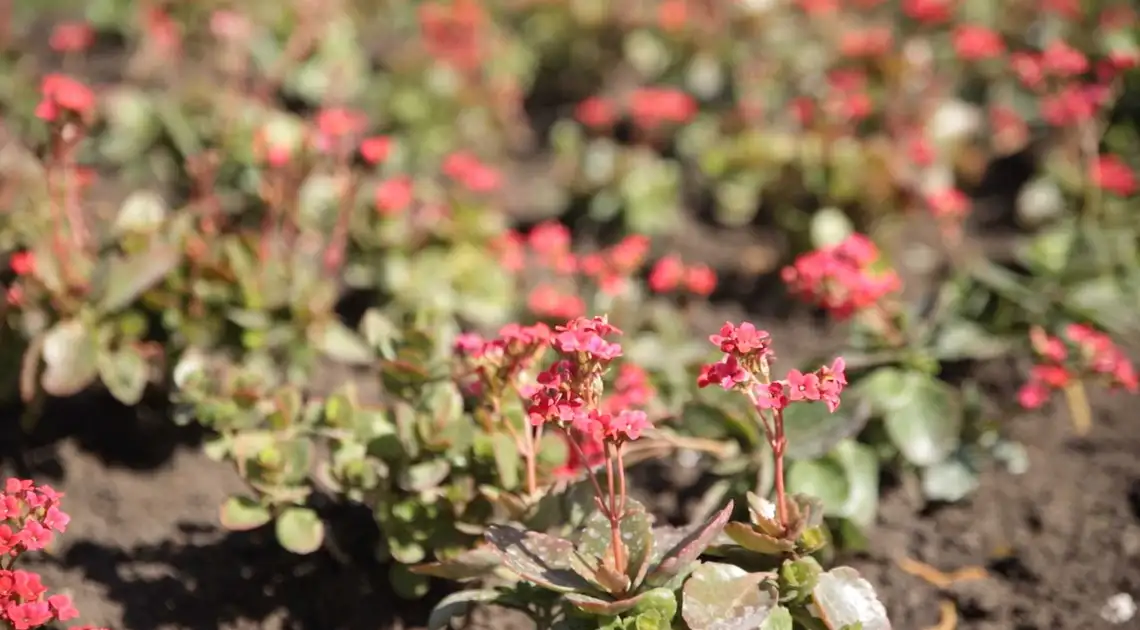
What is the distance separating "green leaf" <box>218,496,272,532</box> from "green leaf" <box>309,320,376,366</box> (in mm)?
533

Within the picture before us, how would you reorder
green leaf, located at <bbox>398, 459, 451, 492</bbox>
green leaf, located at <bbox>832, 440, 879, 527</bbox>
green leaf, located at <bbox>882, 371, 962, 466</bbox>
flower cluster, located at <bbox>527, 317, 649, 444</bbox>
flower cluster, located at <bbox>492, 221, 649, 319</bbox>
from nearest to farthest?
flower cluster, located at <bbox>527, 317, 649, 444</bbox> < green leaf, located at <bbox>398, 459, 451, 492</bbox> < green leaf, located at <bbox>832, 440, 879, 527</bbox> < green leaf, located at <bbox>882, 371, 962, 466</bbox> < flower cluster, located at <bbox>492, 221, 649, 319</bbox>

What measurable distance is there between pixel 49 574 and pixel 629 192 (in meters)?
1.86

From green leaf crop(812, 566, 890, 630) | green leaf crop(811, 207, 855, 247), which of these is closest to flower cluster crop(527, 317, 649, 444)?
green leaf crop(812, 566, 890, 630)

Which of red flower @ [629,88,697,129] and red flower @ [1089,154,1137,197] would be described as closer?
red flower @ [1089,154,1137,197]

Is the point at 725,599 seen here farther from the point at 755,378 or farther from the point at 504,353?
the point at 504,353

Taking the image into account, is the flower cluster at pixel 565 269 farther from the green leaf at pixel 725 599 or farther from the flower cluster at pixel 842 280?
the green leaf at pixel 725 599

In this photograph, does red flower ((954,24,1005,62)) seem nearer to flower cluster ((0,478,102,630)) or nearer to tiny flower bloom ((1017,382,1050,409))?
tiny flower bloom ((1017,382,1050,409))

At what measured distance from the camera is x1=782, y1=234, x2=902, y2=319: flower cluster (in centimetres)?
225

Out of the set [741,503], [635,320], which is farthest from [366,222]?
[741,503]

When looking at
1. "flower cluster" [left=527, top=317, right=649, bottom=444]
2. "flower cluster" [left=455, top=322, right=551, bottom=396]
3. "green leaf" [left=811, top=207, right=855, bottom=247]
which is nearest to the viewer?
"flower cluster" [left=527, top=317, right=649, bottom=444]

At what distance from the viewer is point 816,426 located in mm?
2010

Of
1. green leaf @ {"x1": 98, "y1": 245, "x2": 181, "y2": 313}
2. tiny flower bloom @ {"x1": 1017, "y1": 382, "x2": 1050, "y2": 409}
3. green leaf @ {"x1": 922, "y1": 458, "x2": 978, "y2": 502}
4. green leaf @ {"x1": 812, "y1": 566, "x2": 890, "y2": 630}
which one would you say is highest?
green leaf @ {"x1": 98, "y1": 245, "x2": 181, "y2": 313}

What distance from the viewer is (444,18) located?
4051 mm

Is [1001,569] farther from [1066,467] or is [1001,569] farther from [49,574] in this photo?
[49,574]
